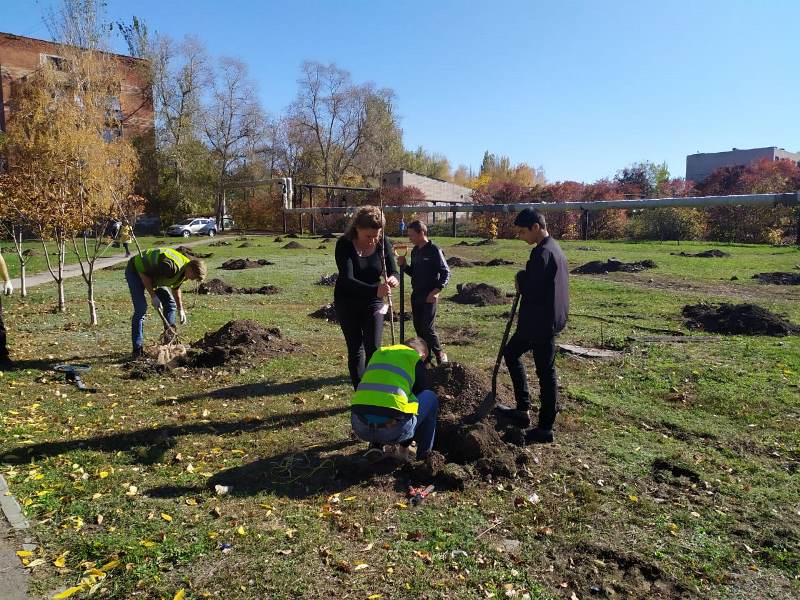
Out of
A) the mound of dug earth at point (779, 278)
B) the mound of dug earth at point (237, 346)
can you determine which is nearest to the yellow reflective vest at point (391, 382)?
the mound of dug earth at point (237, 346)

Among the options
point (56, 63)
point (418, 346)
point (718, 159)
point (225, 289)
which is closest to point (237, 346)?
point (418, 346)

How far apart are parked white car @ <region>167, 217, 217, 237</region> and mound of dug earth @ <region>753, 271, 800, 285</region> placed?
37.6 m

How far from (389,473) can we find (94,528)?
1.99 metres

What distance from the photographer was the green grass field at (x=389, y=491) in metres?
3.18

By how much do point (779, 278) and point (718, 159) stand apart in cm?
5886

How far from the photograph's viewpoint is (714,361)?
7.45 m

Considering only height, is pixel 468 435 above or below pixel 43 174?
below

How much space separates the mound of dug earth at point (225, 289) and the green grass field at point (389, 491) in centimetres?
636

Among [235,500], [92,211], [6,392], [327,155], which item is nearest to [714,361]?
[235,500]

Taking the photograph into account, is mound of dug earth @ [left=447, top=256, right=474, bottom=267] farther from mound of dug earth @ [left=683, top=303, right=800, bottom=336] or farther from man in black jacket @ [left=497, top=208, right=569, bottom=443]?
man in black jacket @ [left=497, top=208, right=569, bottom=443]

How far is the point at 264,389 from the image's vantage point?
661 cm

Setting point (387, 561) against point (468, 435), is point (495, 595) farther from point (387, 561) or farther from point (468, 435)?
point (468, 435)

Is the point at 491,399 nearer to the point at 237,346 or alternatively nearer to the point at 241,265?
the point at 237,346

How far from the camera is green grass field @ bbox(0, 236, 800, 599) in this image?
10.4ft
